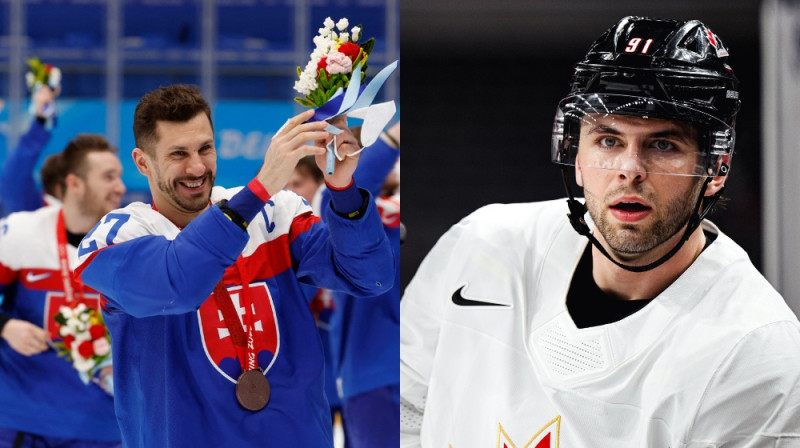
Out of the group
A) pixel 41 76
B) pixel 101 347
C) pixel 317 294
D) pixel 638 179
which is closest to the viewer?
pixel 638 179

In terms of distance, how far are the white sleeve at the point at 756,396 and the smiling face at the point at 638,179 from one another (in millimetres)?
310

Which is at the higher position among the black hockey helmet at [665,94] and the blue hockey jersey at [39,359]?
the black hockey helmet at [665,94]

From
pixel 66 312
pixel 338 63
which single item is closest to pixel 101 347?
pixel 66 312

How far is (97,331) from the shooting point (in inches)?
135

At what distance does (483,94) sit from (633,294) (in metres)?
0.68

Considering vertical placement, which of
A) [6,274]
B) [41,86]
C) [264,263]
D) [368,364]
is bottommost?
[368,364]

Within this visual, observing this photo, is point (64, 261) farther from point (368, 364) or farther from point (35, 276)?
point (368, 364)

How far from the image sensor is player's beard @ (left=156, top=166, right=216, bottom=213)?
234 cm

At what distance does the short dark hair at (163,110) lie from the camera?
2338mm

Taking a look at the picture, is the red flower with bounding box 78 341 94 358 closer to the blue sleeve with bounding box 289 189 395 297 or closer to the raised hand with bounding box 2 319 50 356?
the raised hand with bounding box 2 319 50 356

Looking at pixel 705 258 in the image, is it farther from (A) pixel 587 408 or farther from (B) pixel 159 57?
(B) pixel 159 57

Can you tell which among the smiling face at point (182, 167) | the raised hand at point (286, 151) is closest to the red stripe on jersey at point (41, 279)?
the smiling face at point (182, 167)

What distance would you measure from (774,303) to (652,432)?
0.39 meters

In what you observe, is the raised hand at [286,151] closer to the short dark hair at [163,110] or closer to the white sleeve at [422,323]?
the short dark hair at [163,110]
